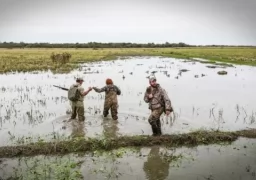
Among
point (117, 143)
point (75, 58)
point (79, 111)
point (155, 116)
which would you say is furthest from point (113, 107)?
point (75, 58)

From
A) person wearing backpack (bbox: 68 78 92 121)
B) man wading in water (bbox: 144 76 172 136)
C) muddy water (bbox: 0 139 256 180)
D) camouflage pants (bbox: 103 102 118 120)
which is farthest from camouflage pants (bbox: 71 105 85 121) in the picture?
muddy water (bbox: 0 139 256 180)

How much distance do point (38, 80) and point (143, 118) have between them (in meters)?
13.0

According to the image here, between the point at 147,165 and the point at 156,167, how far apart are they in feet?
0.73

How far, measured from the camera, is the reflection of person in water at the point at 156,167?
7.15 m

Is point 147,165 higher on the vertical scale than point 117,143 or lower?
lower

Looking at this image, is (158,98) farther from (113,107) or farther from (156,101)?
(113,107)

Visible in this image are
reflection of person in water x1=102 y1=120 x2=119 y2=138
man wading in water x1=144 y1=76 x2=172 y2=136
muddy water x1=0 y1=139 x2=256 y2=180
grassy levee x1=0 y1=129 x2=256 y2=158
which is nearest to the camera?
muddy water x1=0 y1=139 x2=256 y2=180

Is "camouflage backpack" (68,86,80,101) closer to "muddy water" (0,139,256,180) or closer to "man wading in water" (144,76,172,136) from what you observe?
"man wading in water" (144,76,172,136)

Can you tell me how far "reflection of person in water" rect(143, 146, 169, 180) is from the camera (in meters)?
7.15

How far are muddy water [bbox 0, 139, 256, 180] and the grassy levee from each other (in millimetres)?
296

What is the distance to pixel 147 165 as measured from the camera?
7.76m

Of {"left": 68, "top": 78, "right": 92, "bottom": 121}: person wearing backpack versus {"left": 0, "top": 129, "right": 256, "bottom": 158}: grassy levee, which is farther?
{"left": 68, "top": 78, "right": 92, "bottom": 121}: person wearing backpack

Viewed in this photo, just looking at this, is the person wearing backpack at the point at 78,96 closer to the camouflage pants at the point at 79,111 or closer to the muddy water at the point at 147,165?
the camouflage pants at the point at 79,111

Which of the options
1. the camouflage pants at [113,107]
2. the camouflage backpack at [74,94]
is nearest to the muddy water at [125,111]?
the camouflage pants at [113,107]
